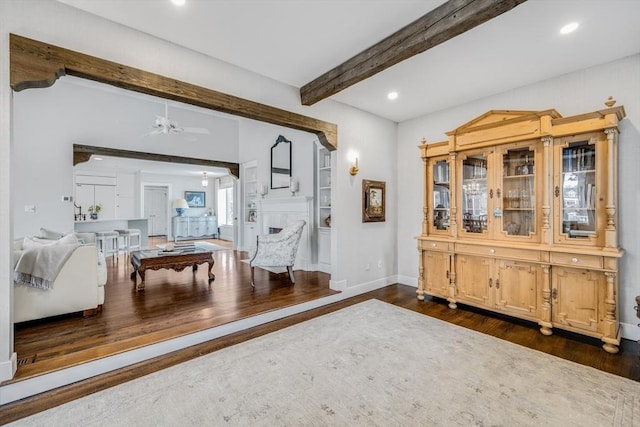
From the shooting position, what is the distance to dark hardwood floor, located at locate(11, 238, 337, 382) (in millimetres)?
2434

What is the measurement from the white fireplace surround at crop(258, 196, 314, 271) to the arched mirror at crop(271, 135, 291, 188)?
0.45 m

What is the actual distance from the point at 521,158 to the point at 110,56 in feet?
14.0

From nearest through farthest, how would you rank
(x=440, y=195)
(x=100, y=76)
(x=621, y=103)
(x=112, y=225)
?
(x=100, y=76) → (x=621, y=103) → (x=440, y=195) → (x=112, y=225)

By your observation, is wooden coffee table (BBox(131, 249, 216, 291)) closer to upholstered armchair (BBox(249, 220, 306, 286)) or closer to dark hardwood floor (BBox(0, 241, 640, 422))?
dark hardwood floor (BBox(0, 241, 640, 422))

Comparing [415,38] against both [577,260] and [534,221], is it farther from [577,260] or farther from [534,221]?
[577,260]

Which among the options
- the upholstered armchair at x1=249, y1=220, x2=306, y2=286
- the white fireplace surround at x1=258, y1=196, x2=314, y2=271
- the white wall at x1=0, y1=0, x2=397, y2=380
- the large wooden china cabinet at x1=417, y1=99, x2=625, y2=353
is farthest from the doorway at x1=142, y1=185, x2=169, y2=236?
the large wooden china cabinet at x1=417, y1=99, x2=625, y2=353

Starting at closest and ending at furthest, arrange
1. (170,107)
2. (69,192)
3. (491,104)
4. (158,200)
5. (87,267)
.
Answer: (87,267) → (491,104) → (69,192) → (170,107) → (158,200)

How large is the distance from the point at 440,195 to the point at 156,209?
11.4 metres

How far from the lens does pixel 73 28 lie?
88.5 inches

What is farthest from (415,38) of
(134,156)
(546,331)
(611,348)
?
(134,156)

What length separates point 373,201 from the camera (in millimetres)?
4582

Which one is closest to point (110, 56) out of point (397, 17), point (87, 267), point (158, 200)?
point (87, 267)

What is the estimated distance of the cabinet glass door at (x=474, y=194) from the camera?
362 cm

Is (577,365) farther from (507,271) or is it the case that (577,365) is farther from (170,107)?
(170,107)
